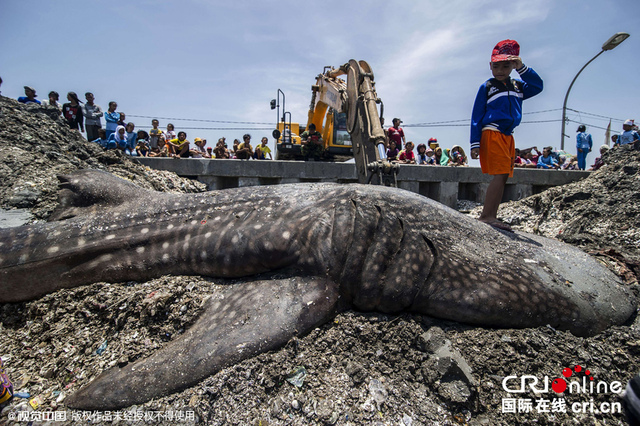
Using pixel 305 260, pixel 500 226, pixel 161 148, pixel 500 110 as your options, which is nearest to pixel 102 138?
pixel 161 148

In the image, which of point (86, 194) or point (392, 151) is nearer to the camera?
point (86, 194)

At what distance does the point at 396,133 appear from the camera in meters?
10.7

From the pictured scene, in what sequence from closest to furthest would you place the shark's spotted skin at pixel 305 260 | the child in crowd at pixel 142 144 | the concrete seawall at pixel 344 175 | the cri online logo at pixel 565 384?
the cri online logo at pixel 565 384, the shark's spotted skin at pixel 305 260, the concrete seawall at pixel 344 175, the child in crowd at pixel 142 144

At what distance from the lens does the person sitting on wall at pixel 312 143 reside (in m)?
11.2

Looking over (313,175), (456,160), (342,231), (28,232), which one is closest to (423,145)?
(456,160)

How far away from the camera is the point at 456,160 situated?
11.7m

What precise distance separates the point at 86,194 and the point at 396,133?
29.8ft

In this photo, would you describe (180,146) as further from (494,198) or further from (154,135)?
(494,198)

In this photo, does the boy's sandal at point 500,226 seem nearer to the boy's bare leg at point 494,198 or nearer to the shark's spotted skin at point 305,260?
the boy's bare leg at point 494,198

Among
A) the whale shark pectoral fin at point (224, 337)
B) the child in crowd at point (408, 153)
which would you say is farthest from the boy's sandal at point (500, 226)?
the child in crowd at point (408, 153)

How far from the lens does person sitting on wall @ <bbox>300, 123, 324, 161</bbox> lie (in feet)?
36.8

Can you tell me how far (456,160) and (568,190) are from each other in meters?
5.44

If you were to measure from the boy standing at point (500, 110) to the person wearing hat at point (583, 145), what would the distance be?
954 centimetres

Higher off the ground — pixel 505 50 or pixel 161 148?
pixel 505 50
